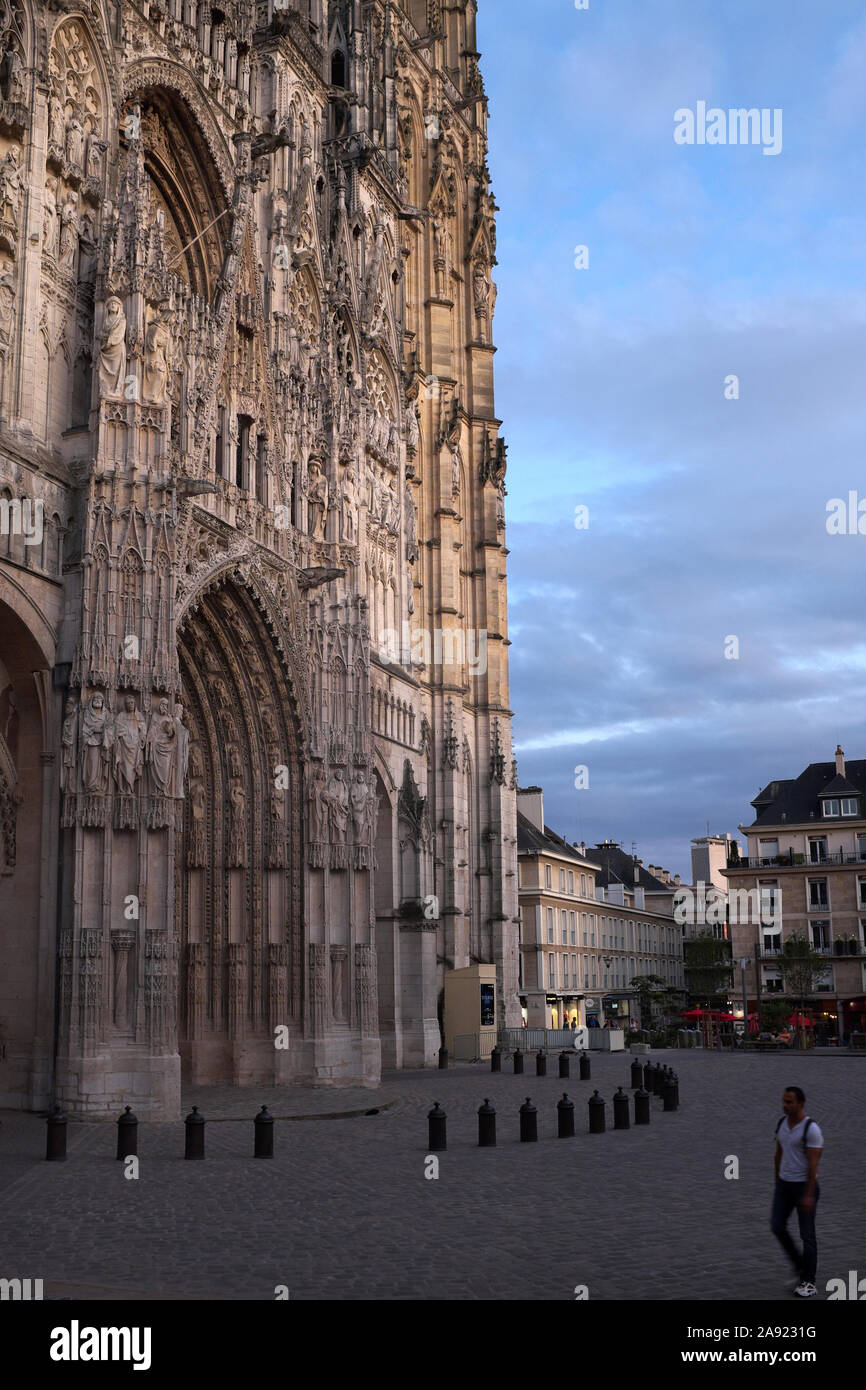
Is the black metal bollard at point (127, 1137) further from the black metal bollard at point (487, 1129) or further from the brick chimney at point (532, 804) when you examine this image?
the brick chimney at point (532, 804)

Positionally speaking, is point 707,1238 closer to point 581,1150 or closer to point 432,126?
point 581,1150

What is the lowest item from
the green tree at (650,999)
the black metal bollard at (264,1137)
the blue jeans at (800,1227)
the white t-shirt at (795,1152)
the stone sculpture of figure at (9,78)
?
the green tree at (650,999)

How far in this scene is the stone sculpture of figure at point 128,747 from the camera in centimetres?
2241

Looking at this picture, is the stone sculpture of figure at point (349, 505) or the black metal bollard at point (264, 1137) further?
the stone sculpture of figure at point (349, 505)

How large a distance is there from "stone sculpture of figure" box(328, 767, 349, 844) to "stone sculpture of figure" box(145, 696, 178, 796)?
27.5 ft

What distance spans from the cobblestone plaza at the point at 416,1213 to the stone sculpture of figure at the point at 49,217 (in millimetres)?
15451

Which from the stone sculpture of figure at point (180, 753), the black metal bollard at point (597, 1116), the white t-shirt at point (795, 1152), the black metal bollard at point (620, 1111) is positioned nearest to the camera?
the white t-shirt at point (795, 1152)

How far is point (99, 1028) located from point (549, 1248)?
1268 cm

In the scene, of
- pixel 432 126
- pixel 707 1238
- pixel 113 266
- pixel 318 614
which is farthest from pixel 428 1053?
pixel 432 126

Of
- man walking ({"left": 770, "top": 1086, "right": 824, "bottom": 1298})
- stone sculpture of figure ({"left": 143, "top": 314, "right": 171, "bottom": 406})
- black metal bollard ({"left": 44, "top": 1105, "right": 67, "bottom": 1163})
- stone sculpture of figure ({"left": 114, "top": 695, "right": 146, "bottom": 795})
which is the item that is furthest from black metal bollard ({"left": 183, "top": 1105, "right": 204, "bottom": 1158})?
stone sculpture of figure ({"left": 143, "top": 314, "right": 171, "bottom": 406})

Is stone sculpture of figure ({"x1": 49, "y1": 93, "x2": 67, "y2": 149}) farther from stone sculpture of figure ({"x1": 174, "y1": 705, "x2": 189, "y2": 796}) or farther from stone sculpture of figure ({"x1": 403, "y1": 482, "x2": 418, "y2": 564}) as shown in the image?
stone sculpture of figure ({"x1": 403, "y1": 482, "x2": 418, "y2": 564})

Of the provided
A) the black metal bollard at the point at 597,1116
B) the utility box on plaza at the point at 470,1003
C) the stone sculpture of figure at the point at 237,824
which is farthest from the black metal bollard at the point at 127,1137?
the utility box on plaza at the point at 470,1003

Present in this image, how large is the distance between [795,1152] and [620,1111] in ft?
37.1

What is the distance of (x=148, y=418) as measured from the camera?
79.4 ft
